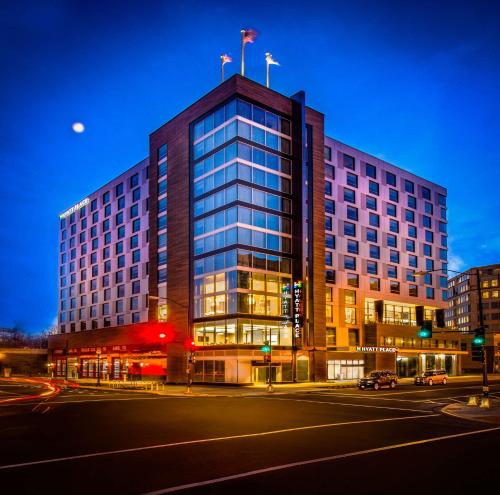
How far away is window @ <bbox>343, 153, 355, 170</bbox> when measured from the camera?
76.1 metres

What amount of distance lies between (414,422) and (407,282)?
201 ft

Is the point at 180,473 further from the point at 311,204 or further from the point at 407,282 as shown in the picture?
the point at 407,282

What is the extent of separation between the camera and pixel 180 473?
13.3 m

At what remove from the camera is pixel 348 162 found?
76750 millimetres

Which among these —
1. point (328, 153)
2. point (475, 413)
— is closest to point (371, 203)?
A: point (328, 153)

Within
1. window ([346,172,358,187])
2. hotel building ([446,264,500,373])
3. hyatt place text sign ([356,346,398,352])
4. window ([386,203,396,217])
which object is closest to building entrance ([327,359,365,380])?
hyatt place text sign ([356,346,398,352])

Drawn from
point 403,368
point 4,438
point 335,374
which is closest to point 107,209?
point 335,374

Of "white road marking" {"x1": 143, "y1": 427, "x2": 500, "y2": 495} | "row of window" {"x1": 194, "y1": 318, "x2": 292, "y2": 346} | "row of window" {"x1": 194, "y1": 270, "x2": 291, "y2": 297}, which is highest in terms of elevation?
"row of window" {"x1": 194, "y1": 270, "x2": 291, "y2": 297}

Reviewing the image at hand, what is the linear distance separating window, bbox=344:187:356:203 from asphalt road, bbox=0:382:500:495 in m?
50.2

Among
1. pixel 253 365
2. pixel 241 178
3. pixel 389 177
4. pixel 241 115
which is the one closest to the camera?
pixel 253 365

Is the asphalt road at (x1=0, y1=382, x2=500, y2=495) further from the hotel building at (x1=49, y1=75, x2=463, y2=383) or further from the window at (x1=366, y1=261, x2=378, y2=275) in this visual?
the window at (x1=366, y1=261, x2=378, y2=275)

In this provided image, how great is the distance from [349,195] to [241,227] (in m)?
23.2

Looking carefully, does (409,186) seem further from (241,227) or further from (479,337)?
(479,337)

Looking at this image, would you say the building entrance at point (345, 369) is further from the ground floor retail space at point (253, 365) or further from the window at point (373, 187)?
the window at point (373, 187)
